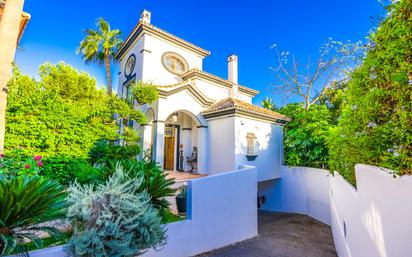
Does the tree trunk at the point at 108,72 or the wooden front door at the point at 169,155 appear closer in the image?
the wooden front door at the point at 169,155

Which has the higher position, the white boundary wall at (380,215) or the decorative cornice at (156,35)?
the decorative cornice at (156,35)

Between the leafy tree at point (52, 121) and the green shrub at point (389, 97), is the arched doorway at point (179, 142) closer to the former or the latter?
the leafy tree at point (52, 121)

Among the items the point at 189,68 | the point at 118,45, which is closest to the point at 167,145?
the point at 189,68

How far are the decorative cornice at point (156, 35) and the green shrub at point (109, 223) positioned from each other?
42.2ft

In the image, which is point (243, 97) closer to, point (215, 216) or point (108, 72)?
point (108, 72)

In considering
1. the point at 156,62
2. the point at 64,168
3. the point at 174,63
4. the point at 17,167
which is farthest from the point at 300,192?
the point at 17,167

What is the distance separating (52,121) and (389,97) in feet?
29.5

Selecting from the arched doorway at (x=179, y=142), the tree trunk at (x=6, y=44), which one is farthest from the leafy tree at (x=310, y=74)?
the tree trunk at (x=6, y=44)

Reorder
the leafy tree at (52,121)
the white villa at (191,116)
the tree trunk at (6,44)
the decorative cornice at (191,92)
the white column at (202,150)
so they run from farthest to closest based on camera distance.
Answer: the white column at (202,150)
the white villa at (191,116)
the decorative cornice at (191,92)
the leafy tree at (52,121)
the tree trunk at (6,44)

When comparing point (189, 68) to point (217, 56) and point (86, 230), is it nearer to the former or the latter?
point (217, 56)

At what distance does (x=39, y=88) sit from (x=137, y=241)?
7.02 m

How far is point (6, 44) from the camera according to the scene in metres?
6.14

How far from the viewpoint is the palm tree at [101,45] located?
16.7 m

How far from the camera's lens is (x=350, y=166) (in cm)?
443
